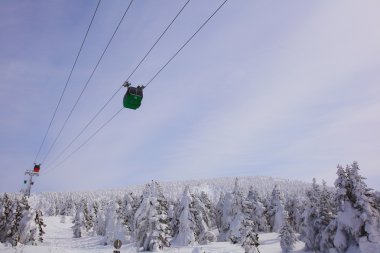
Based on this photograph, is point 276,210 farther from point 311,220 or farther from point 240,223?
point 311,220

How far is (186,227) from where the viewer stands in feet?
166

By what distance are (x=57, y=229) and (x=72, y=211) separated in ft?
136

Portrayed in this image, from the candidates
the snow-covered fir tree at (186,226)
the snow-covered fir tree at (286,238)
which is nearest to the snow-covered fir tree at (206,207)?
the snow-covered fir tree at (186,226)

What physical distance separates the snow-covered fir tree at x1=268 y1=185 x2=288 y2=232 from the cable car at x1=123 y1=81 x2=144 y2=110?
210 feet

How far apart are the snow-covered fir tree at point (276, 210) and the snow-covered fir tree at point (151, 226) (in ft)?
112

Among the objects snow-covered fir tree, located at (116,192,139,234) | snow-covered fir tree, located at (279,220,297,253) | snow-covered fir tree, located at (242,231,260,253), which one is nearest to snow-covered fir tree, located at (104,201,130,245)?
snow-covered fir tree, located at (116,192,139,234)

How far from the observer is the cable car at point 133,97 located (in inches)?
503

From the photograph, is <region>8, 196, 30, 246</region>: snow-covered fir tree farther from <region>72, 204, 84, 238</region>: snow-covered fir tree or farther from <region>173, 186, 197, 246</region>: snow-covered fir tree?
<region>72, 204, 84, 238</region>: snow-covered fir tree

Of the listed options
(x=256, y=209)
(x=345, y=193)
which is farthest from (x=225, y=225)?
(x=345, y=193)

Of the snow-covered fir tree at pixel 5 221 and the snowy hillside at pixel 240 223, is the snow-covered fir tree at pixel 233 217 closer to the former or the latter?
the snowy hillside at pixel 240 223

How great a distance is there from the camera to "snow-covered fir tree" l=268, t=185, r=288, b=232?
7044 centimetres

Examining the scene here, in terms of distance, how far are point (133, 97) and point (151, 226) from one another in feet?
117

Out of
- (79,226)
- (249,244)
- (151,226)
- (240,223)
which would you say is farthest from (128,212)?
(249,244)

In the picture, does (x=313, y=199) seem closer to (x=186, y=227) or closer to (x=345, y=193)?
(x=345, y=193)
